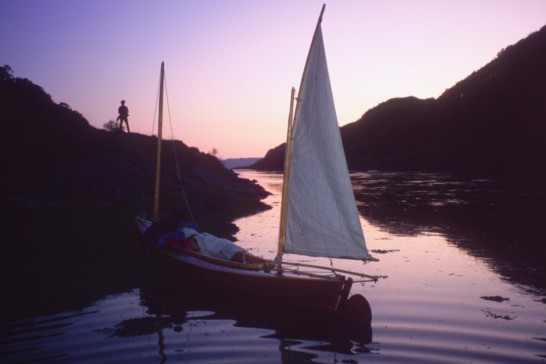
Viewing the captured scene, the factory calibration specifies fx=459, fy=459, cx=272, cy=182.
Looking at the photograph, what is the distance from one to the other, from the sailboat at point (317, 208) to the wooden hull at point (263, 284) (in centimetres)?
3

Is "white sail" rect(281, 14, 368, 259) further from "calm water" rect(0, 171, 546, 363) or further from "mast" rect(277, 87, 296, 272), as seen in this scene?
"calm water" rect(0, 171, 546, 363)

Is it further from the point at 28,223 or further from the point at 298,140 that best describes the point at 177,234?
the point at 28,223

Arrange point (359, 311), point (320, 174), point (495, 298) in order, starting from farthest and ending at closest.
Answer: point (495, 298) → point (320, 174) → point (359, 311)

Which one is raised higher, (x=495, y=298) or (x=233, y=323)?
(x=233, y=323)

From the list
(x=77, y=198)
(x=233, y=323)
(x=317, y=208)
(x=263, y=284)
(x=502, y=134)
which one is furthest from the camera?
(x=502, y=134)

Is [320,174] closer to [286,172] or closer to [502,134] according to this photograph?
[286,172]

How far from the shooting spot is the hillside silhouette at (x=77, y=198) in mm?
18594

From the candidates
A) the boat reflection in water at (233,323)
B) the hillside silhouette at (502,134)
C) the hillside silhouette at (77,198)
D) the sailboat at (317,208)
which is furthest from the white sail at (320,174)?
the hillside silhouette at (502,134)

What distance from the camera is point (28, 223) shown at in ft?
81.8

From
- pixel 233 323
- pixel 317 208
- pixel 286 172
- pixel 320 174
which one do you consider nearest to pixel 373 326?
pixel 317 208

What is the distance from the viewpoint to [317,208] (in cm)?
1534

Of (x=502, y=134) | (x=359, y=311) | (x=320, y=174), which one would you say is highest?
(x=502, y=134)

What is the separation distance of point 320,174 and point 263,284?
4.25m

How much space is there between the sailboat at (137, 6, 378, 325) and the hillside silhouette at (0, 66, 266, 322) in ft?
24.1
